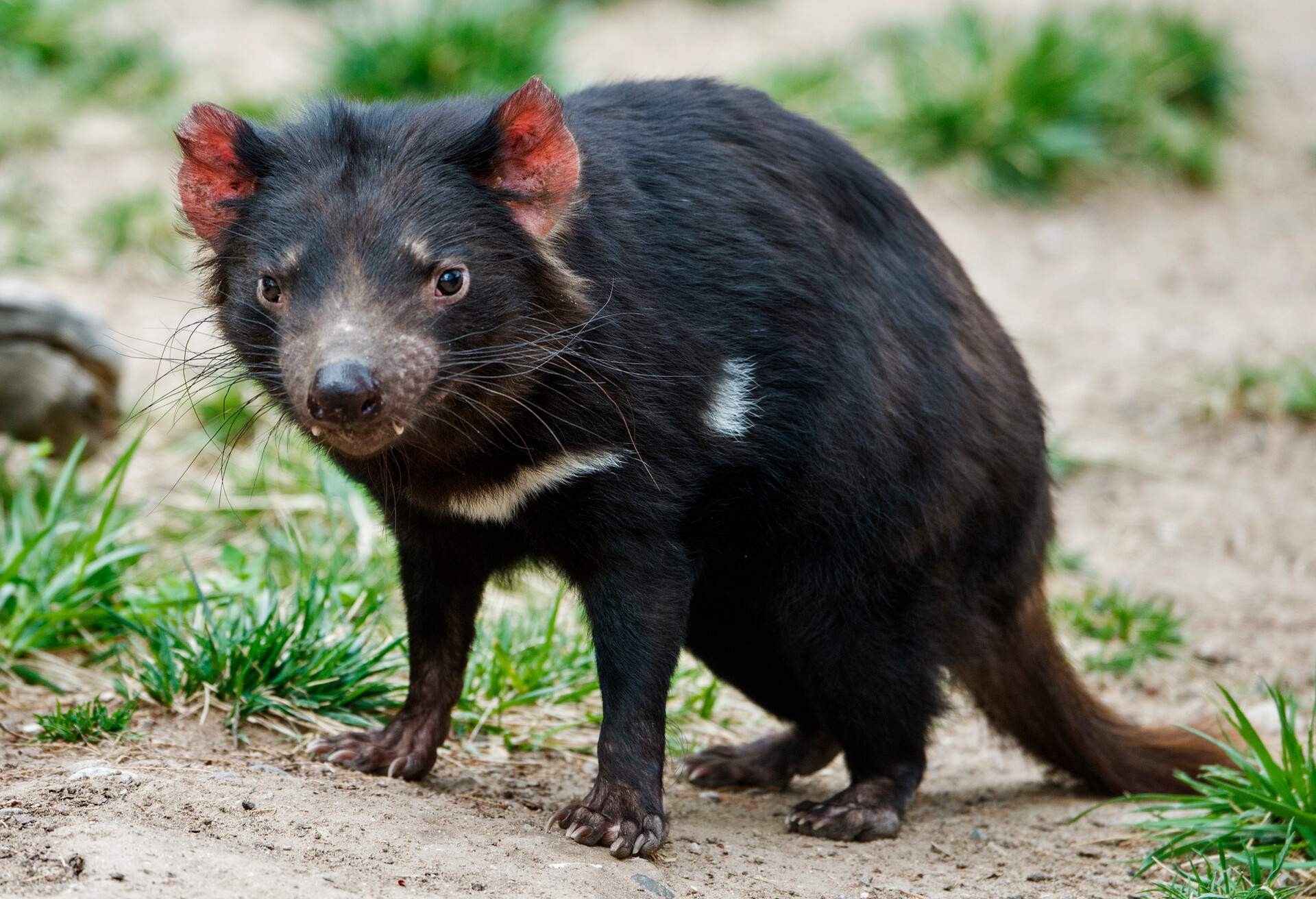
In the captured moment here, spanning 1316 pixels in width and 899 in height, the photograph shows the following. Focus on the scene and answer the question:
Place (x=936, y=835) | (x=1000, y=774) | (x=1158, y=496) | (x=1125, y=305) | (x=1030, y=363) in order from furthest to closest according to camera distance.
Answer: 1. (x=1125, y=305)
2. (x=1030, y=363)
3. (x=1158, y=496)
4. (x=1000, y=774)
5. (x=936, y=835)

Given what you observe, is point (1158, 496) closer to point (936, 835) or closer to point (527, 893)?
point (936, 835)

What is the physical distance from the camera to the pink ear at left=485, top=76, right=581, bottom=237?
8.61 feet

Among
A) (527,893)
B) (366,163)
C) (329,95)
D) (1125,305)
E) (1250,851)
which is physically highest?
(1125,305)

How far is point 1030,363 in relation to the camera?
674 centimetres

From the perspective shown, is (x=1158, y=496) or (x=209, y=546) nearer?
(x=209, y=546)

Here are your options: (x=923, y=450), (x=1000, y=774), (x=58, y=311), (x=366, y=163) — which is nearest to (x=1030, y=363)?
(x=1000, y=774)

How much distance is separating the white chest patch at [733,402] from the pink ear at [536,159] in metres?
0.50

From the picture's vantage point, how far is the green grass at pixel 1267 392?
5922 mm

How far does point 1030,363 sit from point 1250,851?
4.14m

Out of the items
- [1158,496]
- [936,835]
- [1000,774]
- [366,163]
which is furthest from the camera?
[1158,496]

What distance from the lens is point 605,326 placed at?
9.15 ft

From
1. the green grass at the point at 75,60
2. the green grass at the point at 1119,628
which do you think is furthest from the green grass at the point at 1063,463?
Result: the green grass at the point at 75,60

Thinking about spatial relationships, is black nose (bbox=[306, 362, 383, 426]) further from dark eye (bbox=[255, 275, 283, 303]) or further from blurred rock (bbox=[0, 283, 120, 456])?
blurred rock (bbox=[0, 283, 120, 456])

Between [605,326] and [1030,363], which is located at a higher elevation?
[1030,363]
